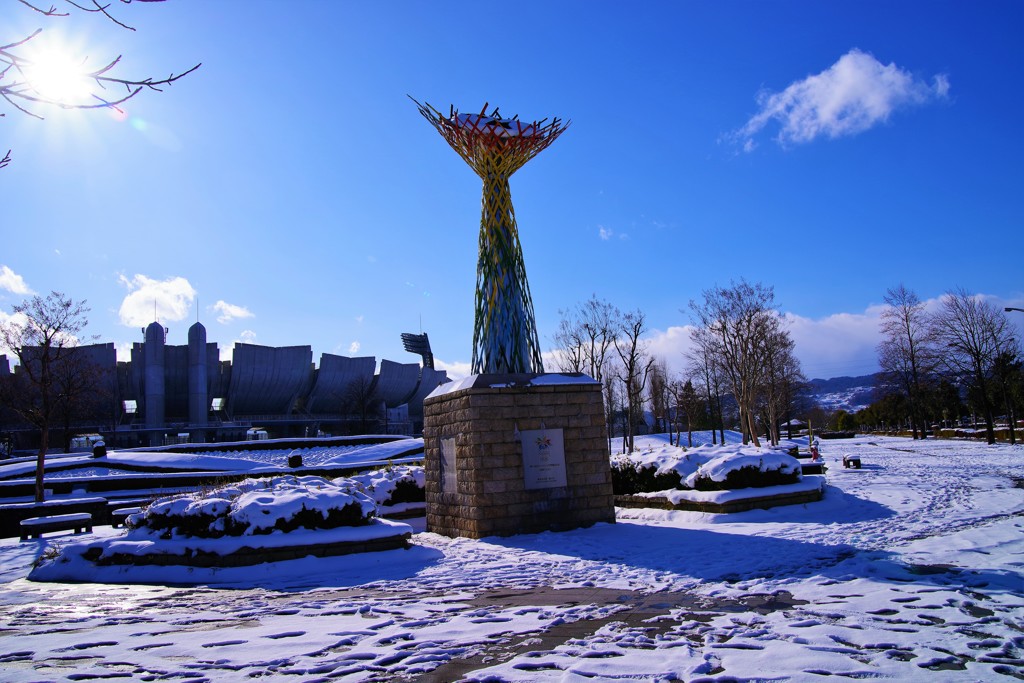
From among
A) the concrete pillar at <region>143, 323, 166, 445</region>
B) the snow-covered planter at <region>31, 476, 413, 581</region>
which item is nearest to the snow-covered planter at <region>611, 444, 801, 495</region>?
the snow-covered planter at <region>31, 476, 413, 581</region>

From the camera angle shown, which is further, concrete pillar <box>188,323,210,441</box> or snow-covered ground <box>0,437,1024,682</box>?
concrete pillar <box>188,323,210,441</box>

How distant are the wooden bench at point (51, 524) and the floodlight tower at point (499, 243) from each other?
8.84 metres

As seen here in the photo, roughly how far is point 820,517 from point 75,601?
10.9 m

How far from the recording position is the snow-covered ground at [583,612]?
170 inches

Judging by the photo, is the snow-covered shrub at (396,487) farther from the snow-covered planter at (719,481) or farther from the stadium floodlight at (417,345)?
the stadium floodlight at (417,345)

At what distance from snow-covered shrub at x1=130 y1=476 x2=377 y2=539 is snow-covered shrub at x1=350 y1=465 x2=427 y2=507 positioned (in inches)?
191

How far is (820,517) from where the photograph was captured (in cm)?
1155

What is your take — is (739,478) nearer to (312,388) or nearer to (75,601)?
(75,601)

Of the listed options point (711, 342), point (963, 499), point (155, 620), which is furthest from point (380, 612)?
point (711, 342)

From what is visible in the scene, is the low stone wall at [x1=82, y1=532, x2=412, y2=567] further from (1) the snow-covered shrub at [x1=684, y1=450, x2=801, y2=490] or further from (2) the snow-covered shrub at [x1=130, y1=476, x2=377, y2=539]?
(1) the snow-covered shrub at [x1=684, y1=450, x2=801, y2=490]

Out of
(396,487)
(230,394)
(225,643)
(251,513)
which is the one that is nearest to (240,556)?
(251,513)

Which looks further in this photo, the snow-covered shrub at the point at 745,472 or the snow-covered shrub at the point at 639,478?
the snow-covered shrub at the point at 639,478

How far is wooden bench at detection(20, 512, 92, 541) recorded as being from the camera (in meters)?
13.4

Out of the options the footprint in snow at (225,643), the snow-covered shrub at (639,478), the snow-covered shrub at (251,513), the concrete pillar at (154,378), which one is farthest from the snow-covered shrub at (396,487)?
the concrete pillar at (154,378)
